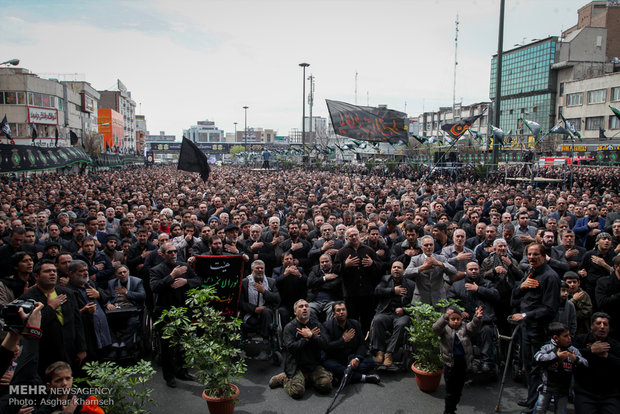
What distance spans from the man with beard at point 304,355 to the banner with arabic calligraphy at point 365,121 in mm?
13580

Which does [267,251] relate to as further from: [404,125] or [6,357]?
[404,125]

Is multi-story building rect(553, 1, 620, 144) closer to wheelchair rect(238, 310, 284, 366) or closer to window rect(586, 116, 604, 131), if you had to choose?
window rect(586, 116, 604, 131)

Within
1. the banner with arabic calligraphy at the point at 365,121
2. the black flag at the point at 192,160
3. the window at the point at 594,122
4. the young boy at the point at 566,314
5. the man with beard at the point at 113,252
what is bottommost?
the young boy at the point at 566,314

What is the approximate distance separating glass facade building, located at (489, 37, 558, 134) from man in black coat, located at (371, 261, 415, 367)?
218 ft

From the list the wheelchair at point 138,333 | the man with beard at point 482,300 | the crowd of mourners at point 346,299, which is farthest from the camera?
the wheelchair at point 138,333

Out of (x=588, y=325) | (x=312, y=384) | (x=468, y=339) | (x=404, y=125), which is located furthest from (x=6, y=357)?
(x=404, y=125)

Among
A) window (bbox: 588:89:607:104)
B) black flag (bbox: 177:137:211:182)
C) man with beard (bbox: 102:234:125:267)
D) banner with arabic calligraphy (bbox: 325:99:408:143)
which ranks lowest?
man with beard (bbox: 102:234:125:267)

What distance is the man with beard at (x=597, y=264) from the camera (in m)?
6.57

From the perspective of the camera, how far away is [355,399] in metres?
5.79

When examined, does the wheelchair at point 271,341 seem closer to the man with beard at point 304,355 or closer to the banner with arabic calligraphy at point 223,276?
the banner with arabic calligraphy at point 223,276

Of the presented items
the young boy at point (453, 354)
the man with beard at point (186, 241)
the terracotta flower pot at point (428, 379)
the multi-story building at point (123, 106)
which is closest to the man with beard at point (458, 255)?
the young boy at point (453, 354)

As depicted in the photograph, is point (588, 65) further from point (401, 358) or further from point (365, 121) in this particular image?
point (401, 358)

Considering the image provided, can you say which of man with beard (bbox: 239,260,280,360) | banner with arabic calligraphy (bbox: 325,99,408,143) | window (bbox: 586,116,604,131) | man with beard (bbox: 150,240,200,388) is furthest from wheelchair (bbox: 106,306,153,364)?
window (bbox: 586,116,604,131)

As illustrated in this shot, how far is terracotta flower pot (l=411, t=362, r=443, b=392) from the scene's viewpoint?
5.89 metres
